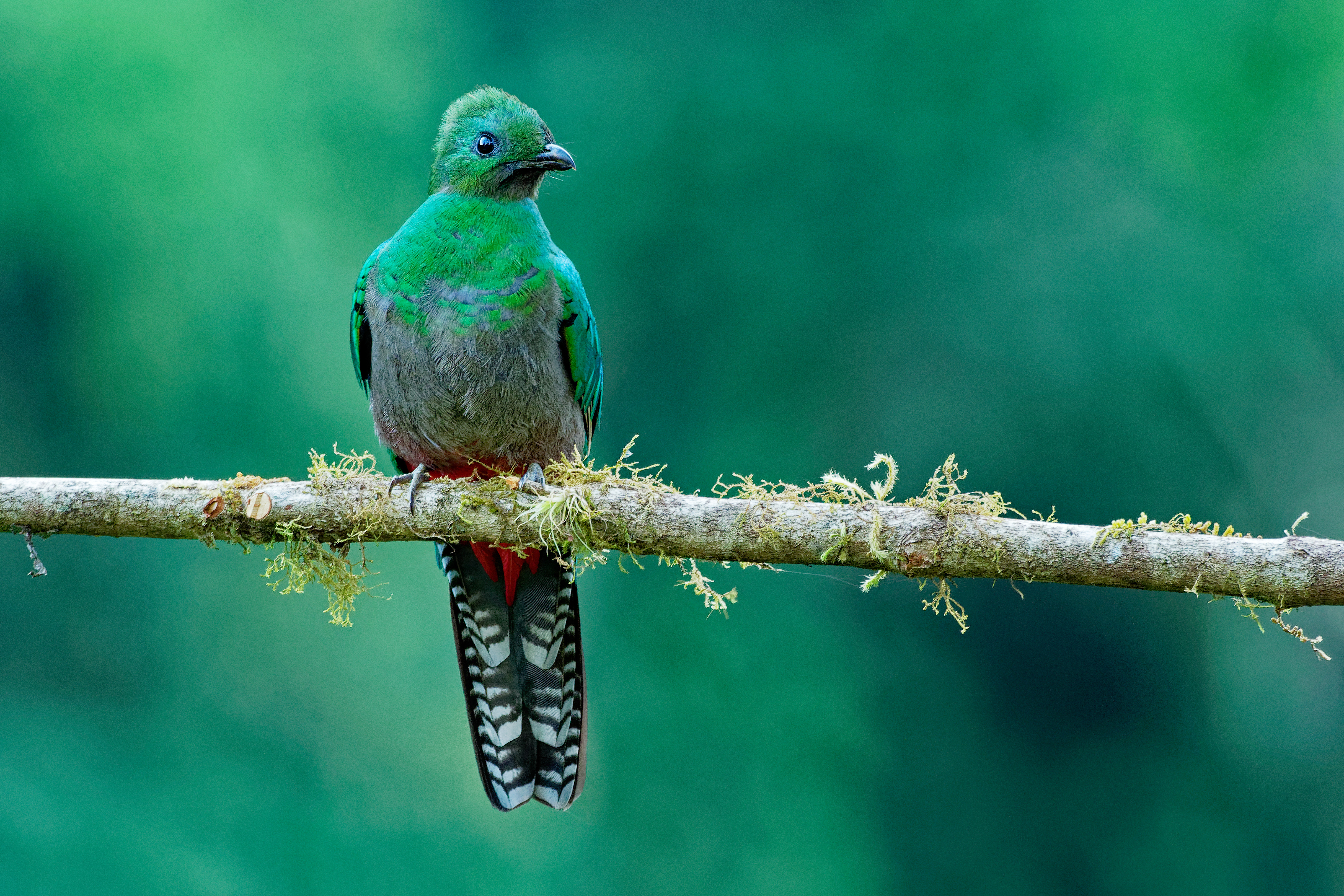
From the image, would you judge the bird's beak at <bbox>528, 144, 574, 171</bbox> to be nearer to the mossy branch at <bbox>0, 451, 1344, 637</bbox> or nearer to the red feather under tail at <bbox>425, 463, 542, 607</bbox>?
the red feather under tail at <bbox>425, 463, 542, 607</bbox>

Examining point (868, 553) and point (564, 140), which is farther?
point (564, 140)

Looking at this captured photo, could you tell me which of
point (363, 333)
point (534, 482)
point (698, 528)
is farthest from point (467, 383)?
point (698, 528)

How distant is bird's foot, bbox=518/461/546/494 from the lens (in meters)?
2.90

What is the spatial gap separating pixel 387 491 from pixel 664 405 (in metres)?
3.88

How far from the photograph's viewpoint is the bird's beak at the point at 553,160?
3654 mm

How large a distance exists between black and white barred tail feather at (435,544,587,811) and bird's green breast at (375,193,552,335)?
78 centimetres

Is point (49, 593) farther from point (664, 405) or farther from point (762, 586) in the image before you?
point (762, 586)

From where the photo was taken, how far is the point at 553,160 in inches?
145

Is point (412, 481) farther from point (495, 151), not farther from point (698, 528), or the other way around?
point (495, 151)

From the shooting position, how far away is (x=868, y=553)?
2588 millimetres

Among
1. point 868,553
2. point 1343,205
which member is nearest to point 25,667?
point 868,553

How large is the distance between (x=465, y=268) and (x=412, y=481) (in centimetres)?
78

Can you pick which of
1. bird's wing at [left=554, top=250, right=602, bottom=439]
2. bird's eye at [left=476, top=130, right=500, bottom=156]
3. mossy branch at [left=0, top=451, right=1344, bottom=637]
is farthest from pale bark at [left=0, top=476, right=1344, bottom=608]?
bird's eye at [left=476, top=130, right=500, bottom=156]

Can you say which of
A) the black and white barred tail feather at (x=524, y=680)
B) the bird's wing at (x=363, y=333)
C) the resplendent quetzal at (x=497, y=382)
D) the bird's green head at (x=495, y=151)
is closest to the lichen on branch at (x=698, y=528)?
the resplendent quetzal at (x=497, y=382)
